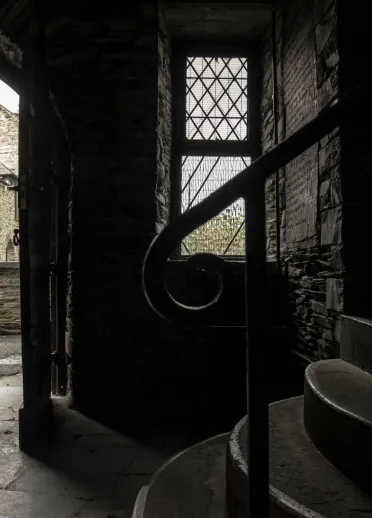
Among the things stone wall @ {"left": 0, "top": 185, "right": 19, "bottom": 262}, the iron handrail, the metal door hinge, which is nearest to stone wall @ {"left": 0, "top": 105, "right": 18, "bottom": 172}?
stone wall @ {"left": 0, "top": 185, "right": 19, "bottom": 262}

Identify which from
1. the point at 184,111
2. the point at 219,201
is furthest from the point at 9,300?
the point at 219,201

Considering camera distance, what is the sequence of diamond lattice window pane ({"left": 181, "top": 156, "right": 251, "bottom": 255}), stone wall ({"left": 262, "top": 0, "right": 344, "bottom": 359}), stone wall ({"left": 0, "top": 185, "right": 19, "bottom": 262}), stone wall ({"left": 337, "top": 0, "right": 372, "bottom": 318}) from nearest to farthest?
1. stone wall ({"left": 337, "top": 0, "right": 372, "bottom": 318})
2. stone wall ({"left": 262, "top": 0, "right": 344, "bottom": 359})
3. diamond lattice window pane ({"left": 181, "top": 156, "right": 251, "bottom": 255})
4. stone wall ({"left": 0, "top": 185, "right": 19, "bottom": 262})

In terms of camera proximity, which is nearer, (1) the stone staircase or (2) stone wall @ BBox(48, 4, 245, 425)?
(1) the stone staircase

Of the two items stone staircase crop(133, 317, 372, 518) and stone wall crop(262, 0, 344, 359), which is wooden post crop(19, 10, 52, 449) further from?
stone wall crop(262, 0, 344, 359)

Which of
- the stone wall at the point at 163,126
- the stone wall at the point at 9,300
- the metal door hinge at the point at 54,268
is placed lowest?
the stone wall at the point at 9,300

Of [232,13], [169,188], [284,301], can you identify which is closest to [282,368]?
[284,301]

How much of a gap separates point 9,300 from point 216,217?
203 inches

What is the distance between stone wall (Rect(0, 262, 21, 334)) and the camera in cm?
739

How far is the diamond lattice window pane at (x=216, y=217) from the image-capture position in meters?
3.99

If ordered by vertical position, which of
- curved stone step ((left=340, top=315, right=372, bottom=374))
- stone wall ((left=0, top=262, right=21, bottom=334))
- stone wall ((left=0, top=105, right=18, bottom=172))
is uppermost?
stone wall ((left=0, top=105, right=18, bottom=172))

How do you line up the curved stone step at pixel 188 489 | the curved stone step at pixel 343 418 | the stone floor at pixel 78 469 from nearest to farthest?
the curved stone step at pixel 343 418, the curved stone step at pixel 188 489, the stone floor at pixel 78 469

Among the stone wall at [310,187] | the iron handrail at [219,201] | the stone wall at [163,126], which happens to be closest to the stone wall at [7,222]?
the stone wall at [163,126]

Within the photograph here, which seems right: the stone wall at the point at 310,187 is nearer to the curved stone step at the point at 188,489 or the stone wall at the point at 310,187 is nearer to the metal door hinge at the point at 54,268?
the curved stone step at the point at 188,489

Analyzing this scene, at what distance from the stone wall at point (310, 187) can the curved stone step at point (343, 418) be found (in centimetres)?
93
